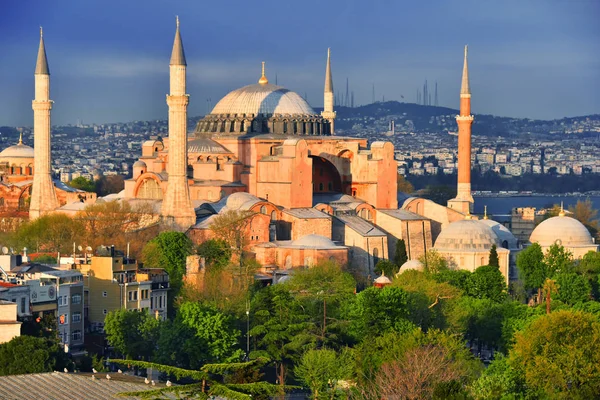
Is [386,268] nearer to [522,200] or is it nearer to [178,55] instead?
[178,55]

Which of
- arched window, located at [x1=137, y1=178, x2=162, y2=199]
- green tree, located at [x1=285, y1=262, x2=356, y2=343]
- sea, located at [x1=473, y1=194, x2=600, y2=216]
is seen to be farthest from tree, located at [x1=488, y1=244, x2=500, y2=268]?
sea, located at [x1=473, y1=194, x2=600, y2=216]

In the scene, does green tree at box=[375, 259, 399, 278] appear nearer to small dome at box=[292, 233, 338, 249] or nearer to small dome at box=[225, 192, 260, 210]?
small dome at box=[292, 233, 338, 249]

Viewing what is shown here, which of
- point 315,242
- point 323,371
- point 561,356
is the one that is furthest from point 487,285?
point 323,371

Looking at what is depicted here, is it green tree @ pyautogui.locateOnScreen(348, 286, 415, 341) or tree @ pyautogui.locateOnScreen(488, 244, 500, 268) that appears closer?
green tree @ pyautogui.locateOnScreen(348, 286, 415, 341)

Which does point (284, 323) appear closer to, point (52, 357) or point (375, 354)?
point (375, 354)

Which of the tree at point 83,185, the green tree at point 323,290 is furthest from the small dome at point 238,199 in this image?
the tree at point 83,185

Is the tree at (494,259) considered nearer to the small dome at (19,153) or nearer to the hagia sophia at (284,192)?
the hagia sophia at (284,192)

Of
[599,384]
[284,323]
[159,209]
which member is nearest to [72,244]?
[159,209]
